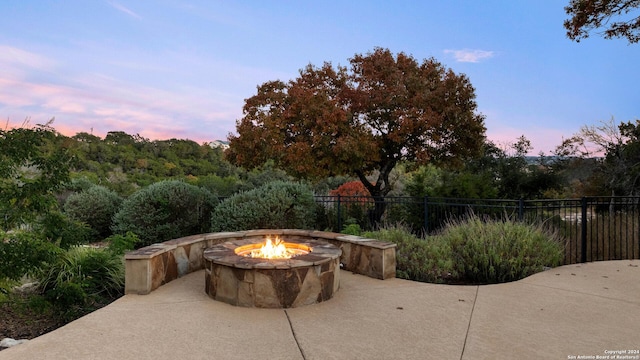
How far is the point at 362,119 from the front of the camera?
1391cm

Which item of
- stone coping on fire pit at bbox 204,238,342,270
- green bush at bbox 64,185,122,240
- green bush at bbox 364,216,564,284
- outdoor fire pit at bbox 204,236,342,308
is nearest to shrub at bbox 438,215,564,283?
green bush at bbox 364,216,564,284

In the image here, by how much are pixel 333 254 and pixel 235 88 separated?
10046 mm

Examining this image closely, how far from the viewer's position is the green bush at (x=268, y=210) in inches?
363

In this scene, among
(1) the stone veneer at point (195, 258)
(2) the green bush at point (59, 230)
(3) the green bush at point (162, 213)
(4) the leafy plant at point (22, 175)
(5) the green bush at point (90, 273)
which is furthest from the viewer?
(3) the green bush at point (162, 213)

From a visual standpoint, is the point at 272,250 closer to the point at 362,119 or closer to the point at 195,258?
the point at 195,258

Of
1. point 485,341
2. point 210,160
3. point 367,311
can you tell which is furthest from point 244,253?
point 210,160

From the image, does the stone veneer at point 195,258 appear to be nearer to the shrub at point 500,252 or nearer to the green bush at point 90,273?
the green bush at point 90,273

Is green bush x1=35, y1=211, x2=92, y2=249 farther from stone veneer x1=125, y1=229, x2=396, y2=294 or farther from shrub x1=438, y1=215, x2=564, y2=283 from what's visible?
shrub x1=438, y1=215, x2=564, y2=283

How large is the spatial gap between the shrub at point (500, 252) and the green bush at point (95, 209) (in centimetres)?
1052

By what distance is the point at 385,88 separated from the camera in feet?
43.8

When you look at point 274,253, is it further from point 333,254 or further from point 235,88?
point 235,88

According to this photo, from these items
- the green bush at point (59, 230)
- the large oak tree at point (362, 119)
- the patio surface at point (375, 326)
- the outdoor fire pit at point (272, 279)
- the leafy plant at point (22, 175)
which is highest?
the large oak tree at point (362, 119)

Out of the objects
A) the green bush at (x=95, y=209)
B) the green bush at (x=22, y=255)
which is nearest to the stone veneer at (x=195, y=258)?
the green bush at (x=22, y=255)

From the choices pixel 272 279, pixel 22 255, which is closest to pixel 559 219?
pixel 272 279
